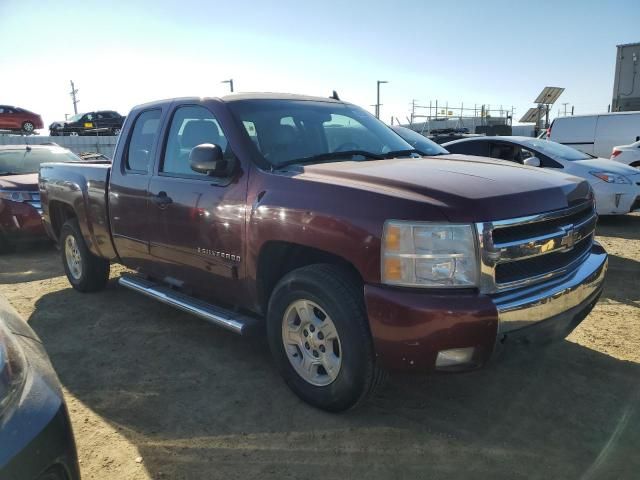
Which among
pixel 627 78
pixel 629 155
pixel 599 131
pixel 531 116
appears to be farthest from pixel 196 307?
pixel 531 116

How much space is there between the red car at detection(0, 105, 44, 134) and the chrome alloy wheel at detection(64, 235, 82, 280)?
26.4m

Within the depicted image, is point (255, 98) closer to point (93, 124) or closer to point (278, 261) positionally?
point (278, 261)

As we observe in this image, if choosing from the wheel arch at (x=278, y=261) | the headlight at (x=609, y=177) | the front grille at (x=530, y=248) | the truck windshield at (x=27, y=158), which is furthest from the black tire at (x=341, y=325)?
the truck windshield at (x=27, y=158)

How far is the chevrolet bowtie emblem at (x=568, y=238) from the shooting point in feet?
9.55

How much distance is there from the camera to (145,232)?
13.9ft

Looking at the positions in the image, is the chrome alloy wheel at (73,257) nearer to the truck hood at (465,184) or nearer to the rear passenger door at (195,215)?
the rear passenger door at (195,215)

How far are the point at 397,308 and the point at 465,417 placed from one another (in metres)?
0.97

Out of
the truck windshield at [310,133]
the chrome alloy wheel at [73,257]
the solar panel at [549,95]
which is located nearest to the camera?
the truck windshield at [310,133]

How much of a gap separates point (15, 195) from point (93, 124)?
25.5 m

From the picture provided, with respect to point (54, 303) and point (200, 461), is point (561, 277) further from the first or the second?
point (54, 303)

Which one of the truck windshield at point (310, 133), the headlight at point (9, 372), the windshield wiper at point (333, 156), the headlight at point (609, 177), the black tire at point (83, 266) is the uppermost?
the truck windshield at point (310, 133)

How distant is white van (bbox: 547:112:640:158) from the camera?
499 inches

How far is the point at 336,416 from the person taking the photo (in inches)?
119

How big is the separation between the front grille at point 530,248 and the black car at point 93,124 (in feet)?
103
